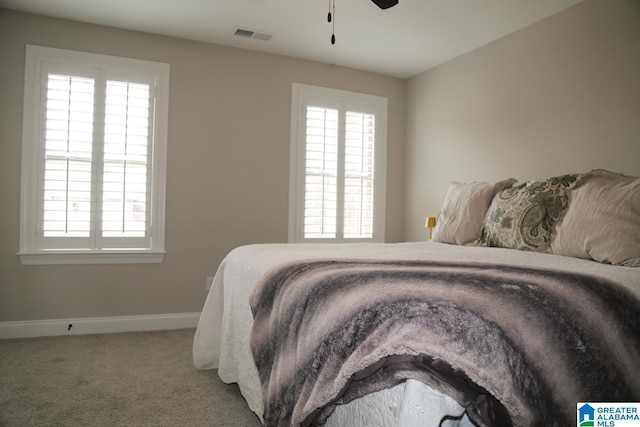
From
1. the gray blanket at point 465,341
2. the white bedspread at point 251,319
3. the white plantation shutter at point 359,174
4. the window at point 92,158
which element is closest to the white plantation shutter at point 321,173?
the white plantation shutter at point 359,174

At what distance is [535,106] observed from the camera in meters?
3.29

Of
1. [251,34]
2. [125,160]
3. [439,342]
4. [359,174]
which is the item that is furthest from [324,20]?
[439,342]

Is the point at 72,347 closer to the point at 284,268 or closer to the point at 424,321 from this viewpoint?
the point at 284,268

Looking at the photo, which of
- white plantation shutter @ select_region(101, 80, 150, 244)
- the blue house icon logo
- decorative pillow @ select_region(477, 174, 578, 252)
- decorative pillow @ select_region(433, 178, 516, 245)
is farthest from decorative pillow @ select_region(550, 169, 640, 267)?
white plantation shutter @ select_region(101, 80, 150, 244)

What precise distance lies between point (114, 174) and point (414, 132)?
115 inches

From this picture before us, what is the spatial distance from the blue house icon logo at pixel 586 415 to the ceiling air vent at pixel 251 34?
3357 mm

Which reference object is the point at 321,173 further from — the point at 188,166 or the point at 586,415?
the point at 586,415

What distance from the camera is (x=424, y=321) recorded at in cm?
102

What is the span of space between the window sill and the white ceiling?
1.82 m

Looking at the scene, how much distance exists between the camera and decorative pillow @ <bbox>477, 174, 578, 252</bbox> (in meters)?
2.32

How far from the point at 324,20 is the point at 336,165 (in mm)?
1420

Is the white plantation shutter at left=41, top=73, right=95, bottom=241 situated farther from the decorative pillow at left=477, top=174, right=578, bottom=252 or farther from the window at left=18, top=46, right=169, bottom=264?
the decorative pillow at left=477, top=174, right=578, bottom=252

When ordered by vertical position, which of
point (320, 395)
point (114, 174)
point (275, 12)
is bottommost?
point (320, 395)

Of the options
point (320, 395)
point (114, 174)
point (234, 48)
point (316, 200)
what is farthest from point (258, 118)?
point (320, 395)
